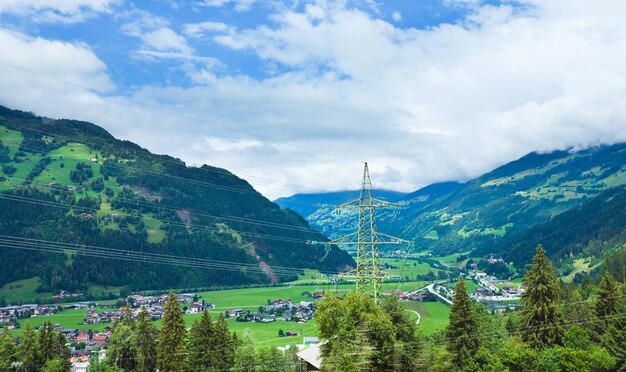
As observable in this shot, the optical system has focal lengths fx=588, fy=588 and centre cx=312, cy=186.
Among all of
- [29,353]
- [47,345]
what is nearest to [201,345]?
[47,345]

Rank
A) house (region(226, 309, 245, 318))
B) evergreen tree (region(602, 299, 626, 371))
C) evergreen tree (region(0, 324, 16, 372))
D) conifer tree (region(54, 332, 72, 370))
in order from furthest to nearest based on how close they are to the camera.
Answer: house (region(226, 309, 245, 318)), evergreen tree (region(602, 299, 626, 371)), conifer tree (region(54, 332, 72, 370)), evergreen tree (region(0, 324, 16, 372))

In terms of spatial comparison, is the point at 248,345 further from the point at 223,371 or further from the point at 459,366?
the point at 459,366

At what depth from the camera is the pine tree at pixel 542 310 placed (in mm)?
63969

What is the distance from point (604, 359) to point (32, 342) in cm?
5907

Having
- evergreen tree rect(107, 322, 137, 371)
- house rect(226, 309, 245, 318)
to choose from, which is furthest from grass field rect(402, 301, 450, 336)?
evergreen tree rect(107, 322, 137, 371)

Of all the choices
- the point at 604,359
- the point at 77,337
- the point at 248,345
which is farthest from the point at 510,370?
the point at 77,337

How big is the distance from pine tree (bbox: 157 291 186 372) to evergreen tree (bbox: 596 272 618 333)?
47.7 meters

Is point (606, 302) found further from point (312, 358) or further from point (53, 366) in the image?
point (53, 366)

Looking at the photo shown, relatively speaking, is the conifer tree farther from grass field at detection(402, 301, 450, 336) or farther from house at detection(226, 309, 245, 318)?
house at detection(226, 309, 245, 318)

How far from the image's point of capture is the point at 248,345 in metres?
64.4

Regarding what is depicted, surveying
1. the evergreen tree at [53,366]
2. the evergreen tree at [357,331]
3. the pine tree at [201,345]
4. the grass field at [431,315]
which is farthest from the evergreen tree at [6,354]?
the grass field at [431,315]

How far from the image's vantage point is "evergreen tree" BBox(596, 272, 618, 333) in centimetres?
6831

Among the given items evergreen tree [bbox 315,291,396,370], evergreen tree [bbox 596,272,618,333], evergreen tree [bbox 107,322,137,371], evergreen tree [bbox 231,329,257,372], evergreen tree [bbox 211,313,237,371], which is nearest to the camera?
evergreen tree [bbox 315,291,396,370]

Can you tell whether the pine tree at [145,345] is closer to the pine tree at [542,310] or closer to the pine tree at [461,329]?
the pine tree at [461,329]
